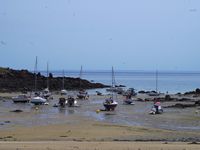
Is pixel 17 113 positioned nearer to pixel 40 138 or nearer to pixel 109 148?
pixel 40 138

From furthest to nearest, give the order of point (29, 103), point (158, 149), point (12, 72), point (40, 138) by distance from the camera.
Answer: point (12, 72)
point (29, 103)
point (40, 138)
point (158, 149)

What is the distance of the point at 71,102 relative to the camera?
212 ft

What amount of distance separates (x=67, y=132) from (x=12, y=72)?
3495 inches

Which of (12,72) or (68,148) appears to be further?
(12,72)

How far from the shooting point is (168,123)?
41.6m

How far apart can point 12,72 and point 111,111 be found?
219 feet

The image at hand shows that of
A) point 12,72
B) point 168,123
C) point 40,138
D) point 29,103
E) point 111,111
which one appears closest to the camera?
point 40,138

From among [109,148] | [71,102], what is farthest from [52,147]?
[71,102]

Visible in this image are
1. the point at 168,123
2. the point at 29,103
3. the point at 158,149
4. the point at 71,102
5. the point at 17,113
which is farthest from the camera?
the point at 29,103

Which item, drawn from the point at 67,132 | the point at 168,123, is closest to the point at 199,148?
the point at 67,132

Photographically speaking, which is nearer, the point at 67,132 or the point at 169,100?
the point at 67,132

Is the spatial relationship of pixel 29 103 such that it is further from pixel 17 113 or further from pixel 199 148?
pixel 199 148

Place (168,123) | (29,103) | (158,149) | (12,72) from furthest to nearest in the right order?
(12,72) → (29,103) → (168,123) → (158,149)

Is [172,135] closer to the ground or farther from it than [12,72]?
closer to the ground
